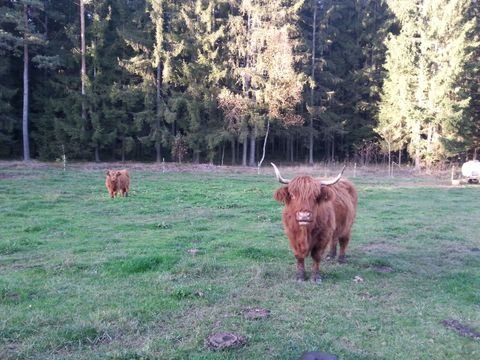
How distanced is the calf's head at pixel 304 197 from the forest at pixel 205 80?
23.3m

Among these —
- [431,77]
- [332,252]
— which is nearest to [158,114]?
[431,77]

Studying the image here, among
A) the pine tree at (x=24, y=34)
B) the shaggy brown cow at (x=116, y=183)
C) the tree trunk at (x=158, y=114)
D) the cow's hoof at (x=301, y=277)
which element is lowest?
the cow's hoof at (x=301, y=277)

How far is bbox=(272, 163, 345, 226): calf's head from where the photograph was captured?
560 centimetres

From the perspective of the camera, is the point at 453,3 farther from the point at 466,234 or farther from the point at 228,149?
the point at 466,234

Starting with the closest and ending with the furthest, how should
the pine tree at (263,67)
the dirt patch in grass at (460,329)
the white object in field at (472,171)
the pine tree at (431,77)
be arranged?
the dirt patch in grass at (460,329)
the white object in field at (472,171)
the pine tree at (431,77)
the pine tree at (263,67)

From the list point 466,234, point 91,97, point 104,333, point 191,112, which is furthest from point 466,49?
point 104,333

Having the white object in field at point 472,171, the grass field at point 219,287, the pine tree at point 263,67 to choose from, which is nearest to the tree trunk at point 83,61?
the pine tree at point 263,67

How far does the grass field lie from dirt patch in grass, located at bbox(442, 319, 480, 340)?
0.07ft

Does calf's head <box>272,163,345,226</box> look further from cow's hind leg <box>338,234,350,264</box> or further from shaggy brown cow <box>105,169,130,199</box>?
shaggy brown cow <box>105,169,130,199</box>

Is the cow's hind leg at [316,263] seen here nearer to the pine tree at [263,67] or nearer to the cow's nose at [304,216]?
the cow's nose at [304,216]

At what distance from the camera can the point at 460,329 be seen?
4527mm

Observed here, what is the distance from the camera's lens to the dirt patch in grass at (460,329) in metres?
4.38

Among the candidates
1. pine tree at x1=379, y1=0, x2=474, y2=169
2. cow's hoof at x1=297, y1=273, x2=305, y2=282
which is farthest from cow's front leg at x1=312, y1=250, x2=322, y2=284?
pine tree at x1=379, y1=0, x2=474, y2=169

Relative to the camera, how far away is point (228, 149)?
36750mm
